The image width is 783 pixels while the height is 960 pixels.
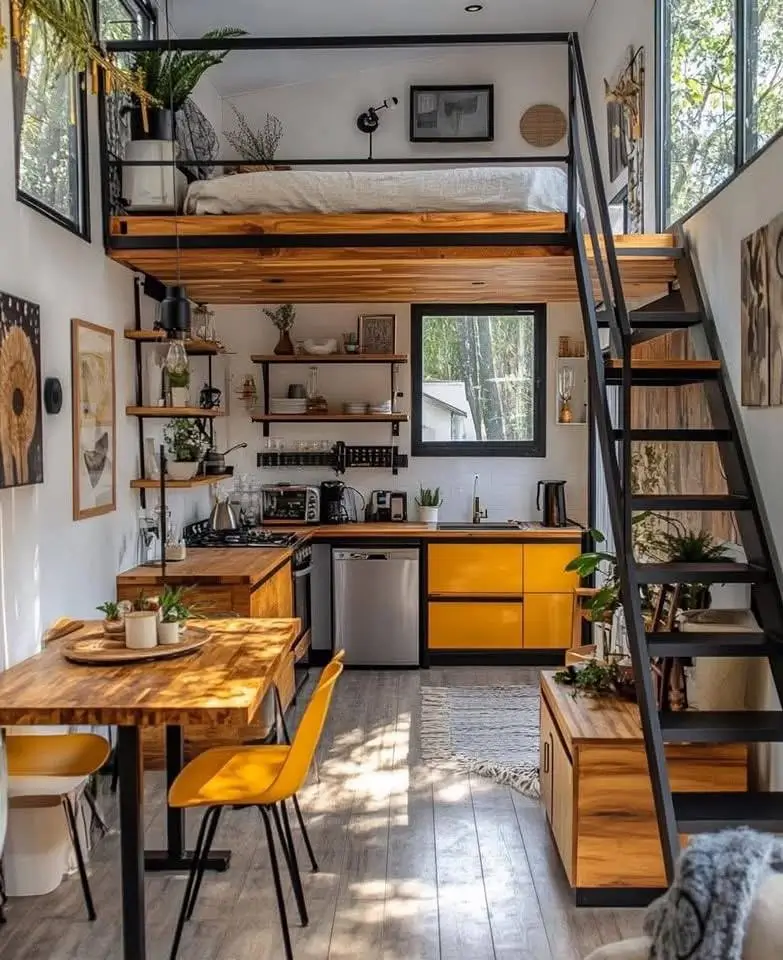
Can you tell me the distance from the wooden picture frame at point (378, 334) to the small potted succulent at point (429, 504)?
3.48ft

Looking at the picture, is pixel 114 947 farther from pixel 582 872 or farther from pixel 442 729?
pixel 442 729

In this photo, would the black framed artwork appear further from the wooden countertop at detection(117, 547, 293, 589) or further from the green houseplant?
the wooden countertop at detection(117, 547, 293, 589)

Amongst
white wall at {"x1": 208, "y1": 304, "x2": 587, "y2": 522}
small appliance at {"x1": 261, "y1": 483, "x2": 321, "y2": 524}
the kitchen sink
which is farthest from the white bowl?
the kitchen sink

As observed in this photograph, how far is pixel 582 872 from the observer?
3.11m

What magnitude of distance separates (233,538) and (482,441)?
2106 mm

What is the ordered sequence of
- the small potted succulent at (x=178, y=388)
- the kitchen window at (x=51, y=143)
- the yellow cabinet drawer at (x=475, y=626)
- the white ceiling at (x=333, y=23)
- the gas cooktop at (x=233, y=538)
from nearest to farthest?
1. the kitchen window at (x=51, y=143)
2. the small potted succulent at (x=178, y=388)
3. the gas cooktop at (x=233, y=538)
4. the white ceiling at (x=333, y=23)
5. the yellow cabinet drawer at (x=475, y=626)

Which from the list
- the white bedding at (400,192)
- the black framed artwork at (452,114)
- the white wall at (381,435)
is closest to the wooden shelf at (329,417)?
the white wall at (381,435)

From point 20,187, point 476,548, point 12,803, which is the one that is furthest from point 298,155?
point 12,803

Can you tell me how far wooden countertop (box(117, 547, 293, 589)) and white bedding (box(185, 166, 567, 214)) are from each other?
171 centimetres

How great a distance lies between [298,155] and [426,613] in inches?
133

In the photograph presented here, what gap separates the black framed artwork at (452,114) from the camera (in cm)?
683

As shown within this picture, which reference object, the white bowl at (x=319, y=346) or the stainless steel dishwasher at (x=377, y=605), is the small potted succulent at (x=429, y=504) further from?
the white bowl at (x=319, y=346)

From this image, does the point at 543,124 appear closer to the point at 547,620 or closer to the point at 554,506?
the point at 554,506

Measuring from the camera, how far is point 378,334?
6902 millimetres
